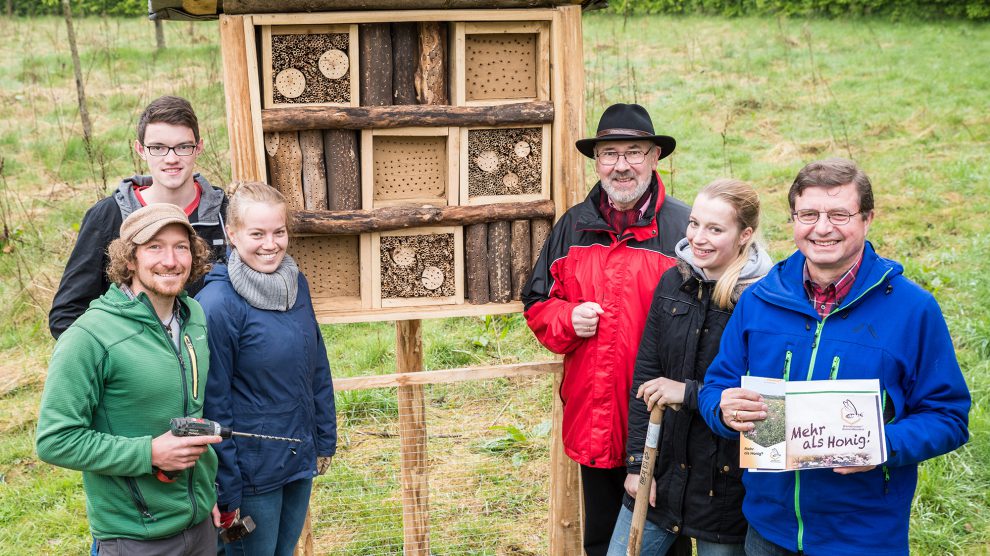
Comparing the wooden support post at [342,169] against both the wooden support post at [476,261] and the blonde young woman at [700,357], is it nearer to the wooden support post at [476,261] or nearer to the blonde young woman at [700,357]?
the wooden support post at [476,261]

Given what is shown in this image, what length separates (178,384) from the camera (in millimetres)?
2846

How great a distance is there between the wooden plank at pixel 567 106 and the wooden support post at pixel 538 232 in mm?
99

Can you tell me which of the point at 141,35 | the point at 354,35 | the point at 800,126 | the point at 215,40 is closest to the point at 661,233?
the point at 354,35

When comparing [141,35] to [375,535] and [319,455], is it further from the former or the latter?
[319,455]

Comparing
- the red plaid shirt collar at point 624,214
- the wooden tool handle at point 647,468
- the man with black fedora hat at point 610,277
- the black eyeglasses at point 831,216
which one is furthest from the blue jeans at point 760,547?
the red plaid shirt collar at point 624,214

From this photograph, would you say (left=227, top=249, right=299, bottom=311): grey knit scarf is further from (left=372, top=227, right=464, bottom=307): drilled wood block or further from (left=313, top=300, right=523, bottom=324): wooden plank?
(left=372, top=227, right=464, bottom=307): drilled wood block

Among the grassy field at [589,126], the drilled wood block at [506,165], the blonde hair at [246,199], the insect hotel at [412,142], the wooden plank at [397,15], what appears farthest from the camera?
the grassy field at [589,126]

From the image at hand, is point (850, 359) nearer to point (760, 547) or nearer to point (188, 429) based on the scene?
point (760, 547)

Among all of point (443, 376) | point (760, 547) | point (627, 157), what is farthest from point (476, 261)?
point (760, 547)

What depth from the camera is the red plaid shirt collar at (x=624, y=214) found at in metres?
3.62

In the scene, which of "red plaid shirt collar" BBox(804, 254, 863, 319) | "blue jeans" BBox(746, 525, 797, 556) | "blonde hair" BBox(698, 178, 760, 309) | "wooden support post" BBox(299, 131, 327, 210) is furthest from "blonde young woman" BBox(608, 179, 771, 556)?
"wooden support post" BBox(299, 131, 327, 210)

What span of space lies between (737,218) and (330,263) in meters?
1.88

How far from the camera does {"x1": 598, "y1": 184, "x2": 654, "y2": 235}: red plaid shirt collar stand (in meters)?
3.62

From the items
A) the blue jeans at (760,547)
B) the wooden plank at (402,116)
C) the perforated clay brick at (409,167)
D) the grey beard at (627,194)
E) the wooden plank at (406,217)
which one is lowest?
the blue jeans at (760,547)
